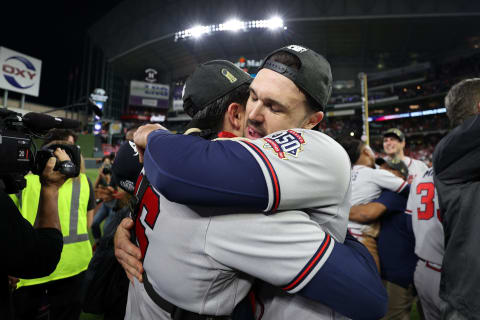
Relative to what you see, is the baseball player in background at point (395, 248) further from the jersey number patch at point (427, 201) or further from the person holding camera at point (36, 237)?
the person holding camera at point (36, 237)

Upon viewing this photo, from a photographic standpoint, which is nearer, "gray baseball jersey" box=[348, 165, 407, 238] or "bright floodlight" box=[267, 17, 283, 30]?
"gray baseball jersey" box=[348, 165, 407, 238]

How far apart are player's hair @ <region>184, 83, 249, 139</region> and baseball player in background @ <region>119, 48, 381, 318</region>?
384 millimetres

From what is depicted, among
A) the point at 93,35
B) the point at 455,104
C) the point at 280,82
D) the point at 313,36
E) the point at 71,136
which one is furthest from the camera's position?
the point at 93,35

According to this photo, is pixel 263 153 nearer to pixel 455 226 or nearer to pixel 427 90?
pixel 455 226

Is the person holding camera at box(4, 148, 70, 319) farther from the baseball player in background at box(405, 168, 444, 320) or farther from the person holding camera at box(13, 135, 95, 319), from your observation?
the baseball player in background at box(405, 168, 444, 320)

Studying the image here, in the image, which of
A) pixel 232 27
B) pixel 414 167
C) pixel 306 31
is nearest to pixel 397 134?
pixel 414 167

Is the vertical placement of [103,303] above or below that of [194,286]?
below

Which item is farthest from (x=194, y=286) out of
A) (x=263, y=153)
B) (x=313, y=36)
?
(x=313, y=36)

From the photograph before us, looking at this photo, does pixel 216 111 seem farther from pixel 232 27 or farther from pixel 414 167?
pixel 232 27

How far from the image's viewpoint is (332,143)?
860 millimetres

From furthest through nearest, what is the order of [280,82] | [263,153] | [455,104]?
[455,104] < [280,82] < [263,153]

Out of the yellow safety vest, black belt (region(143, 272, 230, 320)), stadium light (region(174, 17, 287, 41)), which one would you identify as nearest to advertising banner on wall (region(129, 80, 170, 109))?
stadium light (region(174, 17, 287, 41))

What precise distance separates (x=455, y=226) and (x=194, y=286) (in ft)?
5.17

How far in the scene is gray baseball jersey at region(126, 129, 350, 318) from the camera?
745 mm
